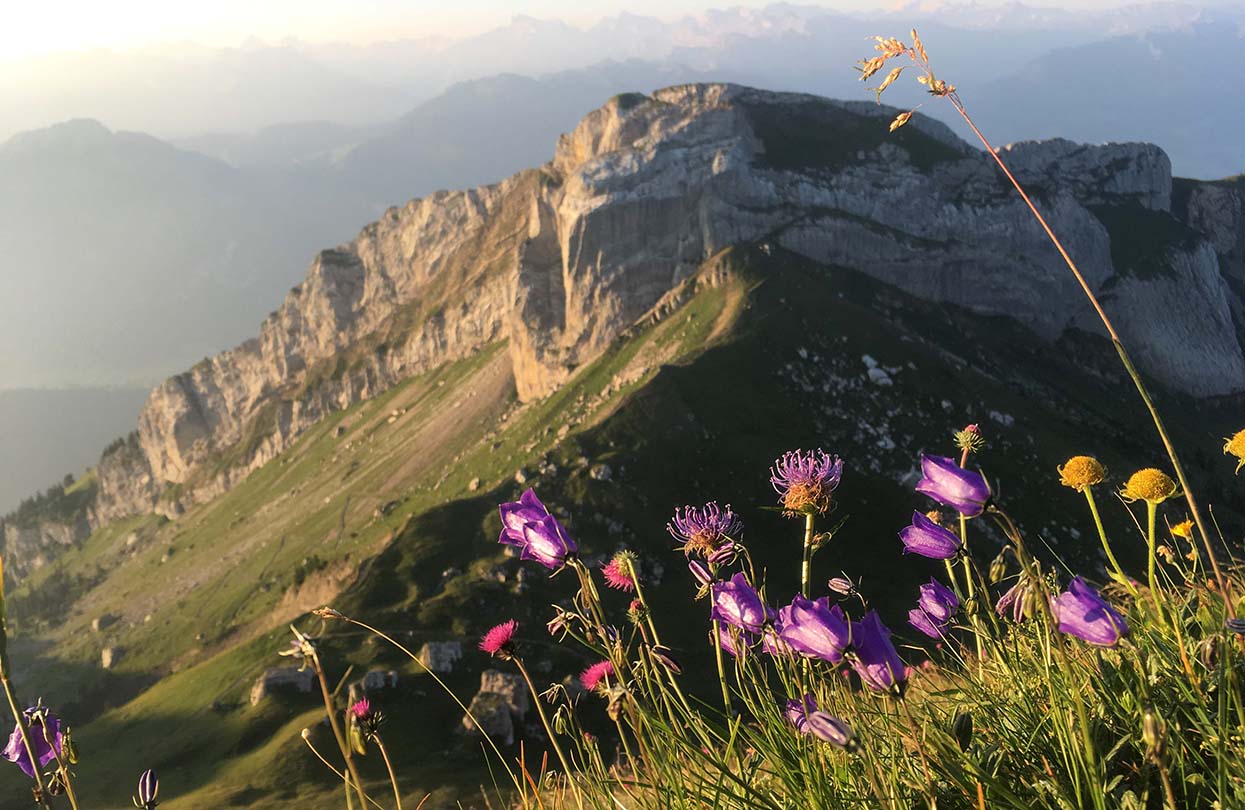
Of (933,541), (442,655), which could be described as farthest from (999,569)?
(442,655)

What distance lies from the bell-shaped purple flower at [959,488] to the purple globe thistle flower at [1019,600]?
1.11 feet

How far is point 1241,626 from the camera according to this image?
124 inches

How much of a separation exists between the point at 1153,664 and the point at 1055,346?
152m

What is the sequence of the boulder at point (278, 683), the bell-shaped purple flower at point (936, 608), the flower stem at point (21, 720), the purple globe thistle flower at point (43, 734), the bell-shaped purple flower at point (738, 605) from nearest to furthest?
the flower stem at point (21, 720) < the purple globe thistle flower at point (43, 734) < the bell-shaped purple flower at point (738, 605) < the bell-shaped purple flower at point (936, 608) < the boulder at point (278, 683)

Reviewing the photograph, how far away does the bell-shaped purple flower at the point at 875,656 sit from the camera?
3236 mm

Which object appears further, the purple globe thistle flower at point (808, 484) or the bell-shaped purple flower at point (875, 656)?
the purple globe thistle flower at point (808, 484)

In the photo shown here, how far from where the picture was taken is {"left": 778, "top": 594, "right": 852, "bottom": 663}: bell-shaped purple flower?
128 inches

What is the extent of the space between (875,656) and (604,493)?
6030 centimetres

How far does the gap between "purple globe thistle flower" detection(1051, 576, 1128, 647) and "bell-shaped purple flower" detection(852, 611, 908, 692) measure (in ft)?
2.17

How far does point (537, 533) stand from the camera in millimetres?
3912

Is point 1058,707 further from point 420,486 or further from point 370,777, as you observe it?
point 420,486

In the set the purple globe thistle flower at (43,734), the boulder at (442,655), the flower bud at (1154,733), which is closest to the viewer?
the flower bud at (1154,733)

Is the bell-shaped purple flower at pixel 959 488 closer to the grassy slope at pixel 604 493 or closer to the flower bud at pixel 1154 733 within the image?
the flower bud at pixel 1154 733

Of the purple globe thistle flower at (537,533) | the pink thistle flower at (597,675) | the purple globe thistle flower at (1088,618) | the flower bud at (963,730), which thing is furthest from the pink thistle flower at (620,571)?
the purple globe thistle flower at (1088,618)
